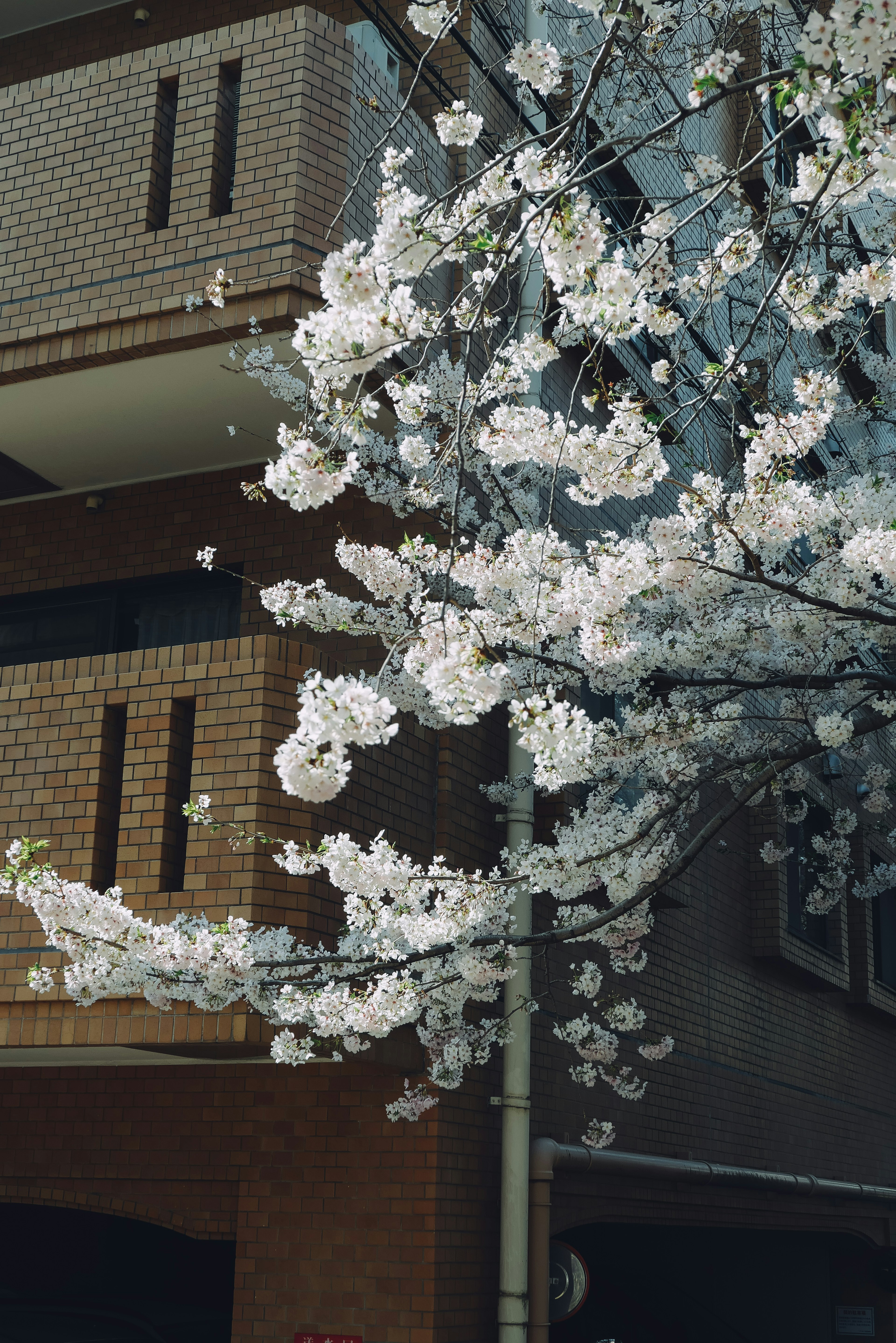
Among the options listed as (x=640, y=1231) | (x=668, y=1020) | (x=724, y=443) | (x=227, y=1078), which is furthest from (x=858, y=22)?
(x=640, y=1231)

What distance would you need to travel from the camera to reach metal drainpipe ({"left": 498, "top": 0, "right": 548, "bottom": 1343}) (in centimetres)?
731

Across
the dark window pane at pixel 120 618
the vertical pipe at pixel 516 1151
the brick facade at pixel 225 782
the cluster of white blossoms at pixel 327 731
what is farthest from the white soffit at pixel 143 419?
the cluster of white blossoms at pixel 327 731

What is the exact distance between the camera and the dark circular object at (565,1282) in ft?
24.3

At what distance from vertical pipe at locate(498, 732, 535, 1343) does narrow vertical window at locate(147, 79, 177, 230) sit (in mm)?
3695

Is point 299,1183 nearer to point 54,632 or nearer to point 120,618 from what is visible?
point 120,618

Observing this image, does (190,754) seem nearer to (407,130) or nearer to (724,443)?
(407,130)

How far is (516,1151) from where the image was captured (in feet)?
24.8

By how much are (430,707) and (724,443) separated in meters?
6.93

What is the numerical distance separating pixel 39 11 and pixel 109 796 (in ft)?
22.9

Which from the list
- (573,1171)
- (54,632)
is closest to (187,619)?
(54,632)

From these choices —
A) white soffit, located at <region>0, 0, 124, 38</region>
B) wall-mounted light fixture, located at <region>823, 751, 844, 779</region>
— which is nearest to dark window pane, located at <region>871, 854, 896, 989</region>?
wall-mounted light fixture, located at <region>823, 751, 844, 779</region>

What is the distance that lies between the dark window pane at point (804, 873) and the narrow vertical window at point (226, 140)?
7.54 m

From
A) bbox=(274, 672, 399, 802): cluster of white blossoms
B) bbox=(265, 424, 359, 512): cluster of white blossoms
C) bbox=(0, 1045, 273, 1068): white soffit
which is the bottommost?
bbox=(0, 1045, 273, 1068): white soffit

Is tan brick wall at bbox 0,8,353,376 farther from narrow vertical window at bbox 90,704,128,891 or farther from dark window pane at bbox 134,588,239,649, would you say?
narrow vertical window at bbox 90,704,128,891
